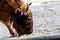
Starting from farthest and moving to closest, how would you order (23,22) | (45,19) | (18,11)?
(45,19) < (23,22) < (18,11)

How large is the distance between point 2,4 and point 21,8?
38cm

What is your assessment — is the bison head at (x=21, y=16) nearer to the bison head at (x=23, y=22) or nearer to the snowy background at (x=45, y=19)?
the bison head at (x=23, y=22)

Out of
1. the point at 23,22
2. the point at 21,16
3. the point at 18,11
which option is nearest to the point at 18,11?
the point at 18,11

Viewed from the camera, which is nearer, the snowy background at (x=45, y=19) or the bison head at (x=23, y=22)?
the bison head at (x=23, y=22)

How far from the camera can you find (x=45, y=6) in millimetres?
9383

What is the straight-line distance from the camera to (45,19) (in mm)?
7641

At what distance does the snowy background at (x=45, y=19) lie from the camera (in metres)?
6.36

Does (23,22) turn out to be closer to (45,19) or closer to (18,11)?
(18,11)

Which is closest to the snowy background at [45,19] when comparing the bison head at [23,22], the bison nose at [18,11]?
the bison head at [23,22]

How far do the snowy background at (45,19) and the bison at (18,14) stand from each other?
81 cm

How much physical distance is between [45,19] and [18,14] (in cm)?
280

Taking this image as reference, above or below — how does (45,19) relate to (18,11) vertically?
below

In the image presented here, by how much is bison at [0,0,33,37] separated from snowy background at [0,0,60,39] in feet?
2.67

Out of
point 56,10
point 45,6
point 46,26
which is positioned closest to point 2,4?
point 46,26
